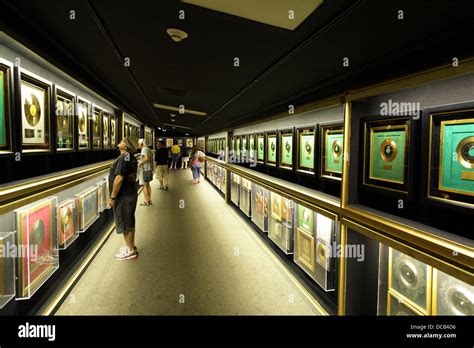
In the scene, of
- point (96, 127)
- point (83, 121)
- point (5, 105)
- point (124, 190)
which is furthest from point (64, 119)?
point (96, 127)

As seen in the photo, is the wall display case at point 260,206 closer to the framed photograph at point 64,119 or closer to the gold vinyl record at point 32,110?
the framed photograph at point 64,119

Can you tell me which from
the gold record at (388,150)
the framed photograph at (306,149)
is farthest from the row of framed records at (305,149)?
the gold record at (388,150)

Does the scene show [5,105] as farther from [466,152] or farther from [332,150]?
[466,152]

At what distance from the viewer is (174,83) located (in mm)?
4184

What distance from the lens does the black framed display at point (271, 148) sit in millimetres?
4901

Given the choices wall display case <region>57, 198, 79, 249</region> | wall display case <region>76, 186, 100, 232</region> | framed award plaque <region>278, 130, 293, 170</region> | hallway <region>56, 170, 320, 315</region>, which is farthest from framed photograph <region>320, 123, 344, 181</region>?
wall display case <region>76, 186, 100, 232</region>

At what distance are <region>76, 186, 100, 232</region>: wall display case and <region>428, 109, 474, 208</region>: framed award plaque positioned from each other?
450 cm

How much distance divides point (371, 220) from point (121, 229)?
3.80 meters

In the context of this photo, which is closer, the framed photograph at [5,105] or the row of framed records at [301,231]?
the framed photograph at [5,105]

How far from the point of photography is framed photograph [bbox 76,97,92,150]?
449 centimetres

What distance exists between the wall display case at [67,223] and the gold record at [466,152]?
4055mm

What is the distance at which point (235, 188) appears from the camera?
7.84 m
